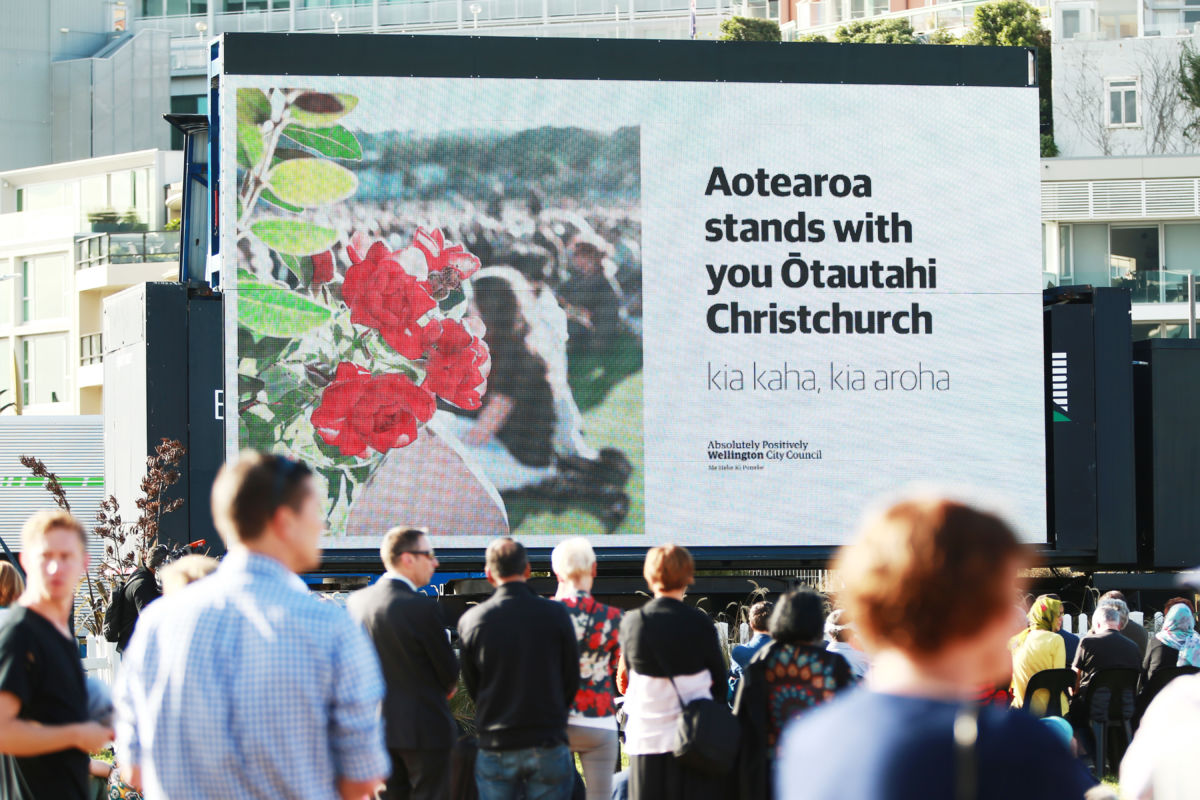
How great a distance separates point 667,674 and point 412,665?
39.5 inches

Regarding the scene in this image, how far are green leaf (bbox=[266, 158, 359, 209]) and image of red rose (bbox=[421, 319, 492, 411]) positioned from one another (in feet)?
4.73

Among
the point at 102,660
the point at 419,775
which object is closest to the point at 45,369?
the point at 102,660

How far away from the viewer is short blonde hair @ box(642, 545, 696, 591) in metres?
5.68

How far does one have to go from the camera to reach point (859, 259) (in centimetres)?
1266

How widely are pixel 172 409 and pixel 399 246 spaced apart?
92.3 inches

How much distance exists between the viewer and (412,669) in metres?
5.73

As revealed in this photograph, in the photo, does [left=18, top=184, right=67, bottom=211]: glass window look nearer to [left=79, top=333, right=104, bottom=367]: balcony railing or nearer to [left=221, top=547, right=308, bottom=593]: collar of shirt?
[left=79, top=333, right=104, bottom=367]: balcony railing

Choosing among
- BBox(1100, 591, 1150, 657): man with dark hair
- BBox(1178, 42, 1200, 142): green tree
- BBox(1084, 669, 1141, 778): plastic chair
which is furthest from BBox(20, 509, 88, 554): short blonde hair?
BBox(1178, 42, 1200, 142): green tree

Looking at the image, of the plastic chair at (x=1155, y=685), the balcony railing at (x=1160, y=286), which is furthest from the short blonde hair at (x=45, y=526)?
the balcony railing at (x=1160, y=286)

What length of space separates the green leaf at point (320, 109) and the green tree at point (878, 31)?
1391 inches

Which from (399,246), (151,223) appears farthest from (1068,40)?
(399,246)

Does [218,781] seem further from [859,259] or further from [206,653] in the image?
[859,259]

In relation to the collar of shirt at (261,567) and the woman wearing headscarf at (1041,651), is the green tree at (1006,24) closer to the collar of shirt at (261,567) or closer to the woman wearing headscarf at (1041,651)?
the woman wearing headscarf at (1041,651)

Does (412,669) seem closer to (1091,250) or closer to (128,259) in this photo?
(1091,250)
